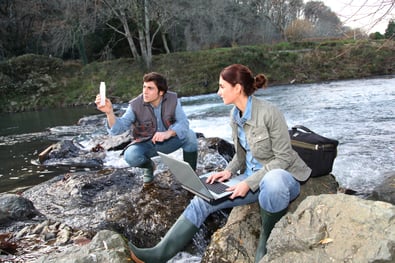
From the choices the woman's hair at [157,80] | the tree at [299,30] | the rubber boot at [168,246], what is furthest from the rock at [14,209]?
the tree at [299,30]

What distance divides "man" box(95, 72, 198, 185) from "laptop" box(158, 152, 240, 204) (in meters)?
1.52

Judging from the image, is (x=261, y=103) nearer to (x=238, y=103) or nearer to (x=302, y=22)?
(x=238, y=103)

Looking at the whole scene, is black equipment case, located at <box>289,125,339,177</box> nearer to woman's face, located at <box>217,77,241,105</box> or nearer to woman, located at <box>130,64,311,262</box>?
woman, located at <box>130,64,311,262</box>

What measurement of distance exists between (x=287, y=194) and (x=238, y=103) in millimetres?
842

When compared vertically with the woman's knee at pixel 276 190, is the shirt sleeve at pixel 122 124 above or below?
above

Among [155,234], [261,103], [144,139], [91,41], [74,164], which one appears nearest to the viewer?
[261,103]

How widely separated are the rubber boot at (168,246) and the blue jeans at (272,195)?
0.23 feet

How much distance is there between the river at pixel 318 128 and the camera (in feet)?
21.2

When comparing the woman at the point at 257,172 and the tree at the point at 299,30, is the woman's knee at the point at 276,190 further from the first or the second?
the tree at the point at 299,30

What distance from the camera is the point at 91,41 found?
86.0ft

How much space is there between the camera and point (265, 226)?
2965 mm

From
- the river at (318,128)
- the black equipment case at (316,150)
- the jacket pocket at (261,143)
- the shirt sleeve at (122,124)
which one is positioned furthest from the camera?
the river at (318,128)

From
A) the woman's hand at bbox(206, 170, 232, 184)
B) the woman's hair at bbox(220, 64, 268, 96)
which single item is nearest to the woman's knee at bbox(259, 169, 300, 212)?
the woman's hand at bbox(206, 170, 232, 184)

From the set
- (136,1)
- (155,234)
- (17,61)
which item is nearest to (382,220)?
(155,234)
